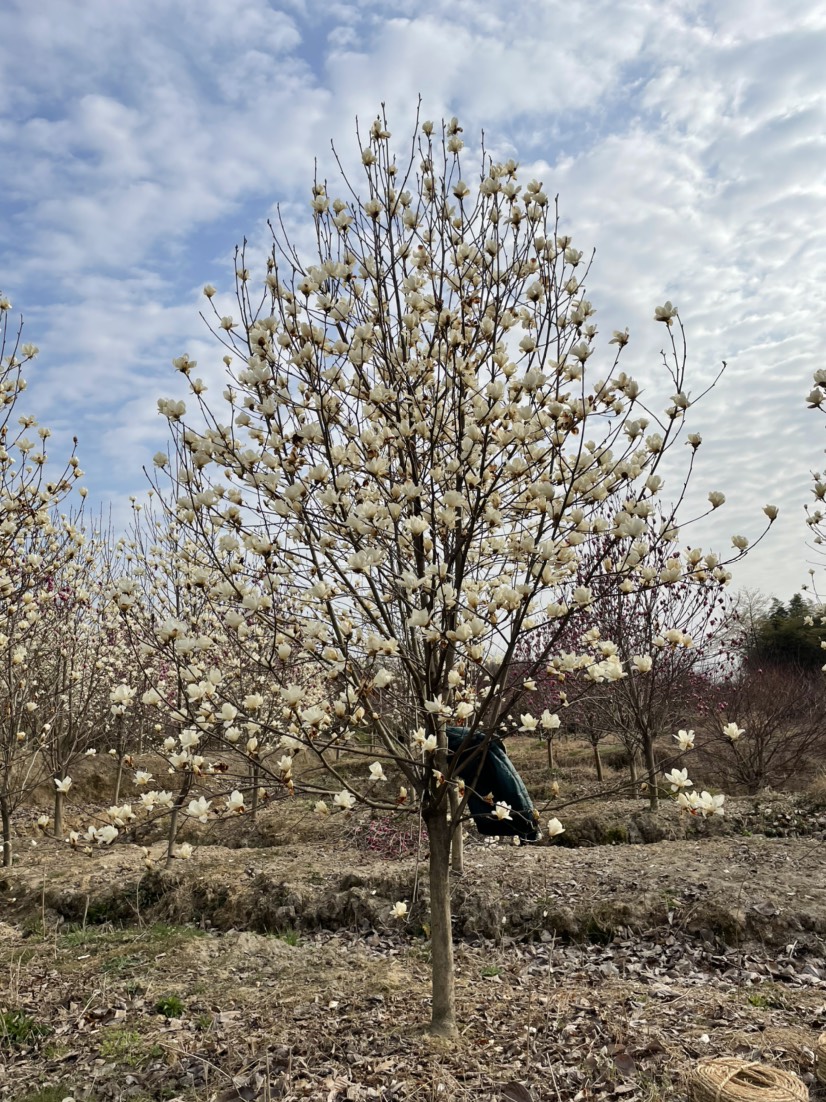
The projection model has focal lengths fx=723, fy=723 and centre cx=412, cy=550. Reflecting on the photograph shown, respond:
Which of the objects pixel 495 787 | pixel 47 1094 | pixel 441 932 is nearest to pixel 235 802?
pixel 441 932

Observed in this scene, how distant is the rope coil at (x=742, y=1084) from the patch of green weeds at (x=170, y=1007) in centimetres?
308

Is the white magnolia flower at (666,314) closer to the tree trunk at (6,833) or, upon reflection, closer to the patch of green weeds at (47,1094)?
the patch of green weeds at (47,1094)

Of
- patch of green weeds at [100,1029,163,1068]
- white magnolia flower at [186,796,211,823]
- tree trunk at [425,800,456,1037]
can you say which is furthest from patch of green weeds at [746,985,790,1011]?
white magnolia flower at [186,796,211,823]

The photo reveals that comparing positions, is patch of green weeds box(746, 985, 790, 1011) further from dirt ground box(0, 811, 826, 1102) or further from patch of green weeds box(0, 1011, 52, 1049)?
patch of green weeds box(0, 1011, 52, 1049)

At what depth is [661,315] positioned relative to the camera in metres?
3.26

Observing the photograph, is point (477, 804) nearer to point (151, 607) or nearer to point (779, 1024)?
point (779, 1024)

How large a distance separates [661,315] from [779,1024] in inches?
150

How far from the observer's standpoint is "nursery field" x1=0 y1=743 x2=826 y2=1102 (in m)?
3.59

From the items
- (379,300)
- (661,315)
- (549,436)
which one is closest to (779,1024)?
(549,436)

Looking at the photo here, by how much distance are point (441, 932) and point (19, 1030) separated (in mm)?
2730

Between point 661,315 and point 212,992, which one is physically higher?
point 661,315

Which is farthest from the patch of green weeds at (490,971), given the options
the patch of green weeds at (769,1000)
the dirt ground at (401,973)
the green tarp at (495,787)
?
the patch of green weeds at (769,1000)

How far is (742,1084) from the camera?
2.72 metres

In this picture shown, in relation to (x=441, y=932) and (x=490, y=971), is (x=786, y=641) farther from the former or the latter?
(x=441, y=932)
